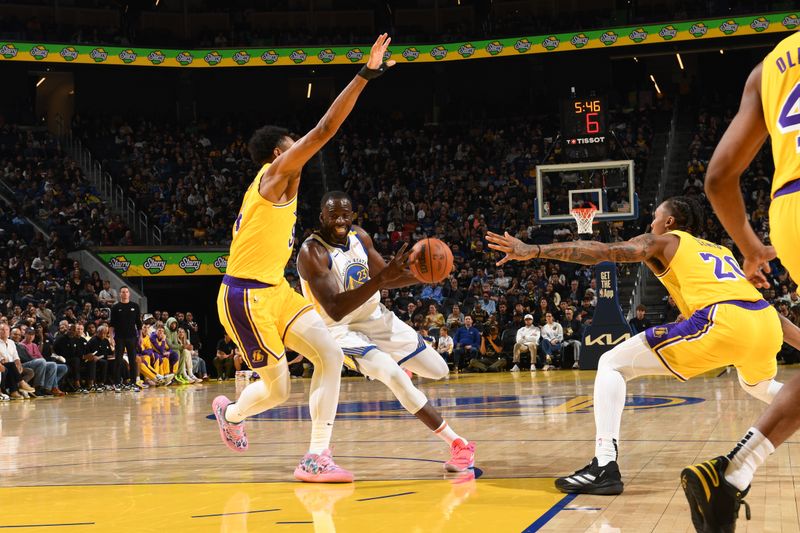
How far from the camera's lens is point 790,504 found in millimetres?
4383

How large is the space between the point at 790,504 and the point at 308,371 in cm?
1530

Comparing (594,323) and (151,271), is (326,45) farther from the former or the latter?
(594,323)

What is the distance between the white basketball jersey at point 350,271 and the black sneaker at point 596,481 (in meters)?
1.79

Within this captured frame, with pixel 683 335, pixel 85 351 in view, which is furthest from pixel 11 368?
pixel 683 335

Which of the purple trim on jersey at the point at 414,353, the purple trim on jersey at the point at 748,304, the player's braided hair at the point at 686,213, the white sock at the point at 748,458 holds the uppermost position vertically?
the player's braided hair at the point at 686,213

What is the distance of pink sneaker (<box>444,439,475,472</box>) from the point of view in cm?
556

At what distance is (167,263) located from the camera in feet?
78.7

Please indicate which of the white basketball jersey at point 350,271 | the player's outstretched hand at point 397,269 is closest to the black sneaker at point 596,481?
the player's outstretched hand at point 397,269

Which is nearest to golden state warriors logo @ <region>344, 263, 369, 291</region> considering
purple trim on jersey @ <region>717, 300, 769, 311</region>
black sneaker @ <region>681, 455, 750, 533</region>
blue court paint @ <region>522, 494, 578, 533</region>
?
blue court paint @ <region>522, 494, 578, 533</region>

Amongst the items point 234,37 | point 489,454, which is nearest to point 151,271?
point 234,37

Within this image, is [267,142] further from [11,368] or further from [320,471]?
[11,368]

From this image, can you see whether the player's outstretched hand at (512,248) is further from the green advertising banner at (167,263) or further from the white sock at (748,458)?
the green advertising banner at (167,263)

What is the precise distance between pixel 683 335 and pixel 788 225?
2045 mm

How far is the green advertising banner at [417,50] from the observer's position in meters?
25.9
